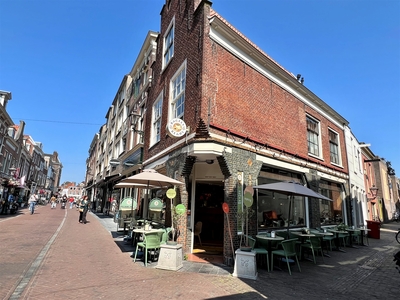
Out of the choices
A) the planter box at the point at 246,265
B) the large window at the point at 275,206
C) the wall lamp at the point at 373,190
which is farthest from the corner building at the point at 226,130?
the wall lamp at the point at 373,190

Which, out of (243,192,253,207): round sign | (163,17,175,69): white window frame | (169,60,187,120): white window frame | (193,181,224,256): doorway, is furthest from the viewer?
(163,17,175,69): white window frame

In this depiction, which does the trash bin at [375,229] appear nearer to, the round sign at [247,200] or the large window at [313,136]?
the large window at [313,136]

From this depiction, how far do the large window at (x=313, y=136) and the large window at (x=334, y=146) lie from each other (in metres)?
1.99

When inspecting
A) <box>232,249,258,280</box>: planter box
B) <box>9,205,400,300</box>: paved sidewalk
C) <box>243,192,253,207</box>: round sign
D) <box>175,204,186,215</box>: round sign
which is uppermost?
<box>243,192,253,207</box>: round sign

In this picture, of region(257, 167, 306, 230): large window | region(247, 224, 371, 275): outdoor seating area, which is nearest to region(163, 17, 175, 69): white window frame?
region(257, 167, 306, 230): large window

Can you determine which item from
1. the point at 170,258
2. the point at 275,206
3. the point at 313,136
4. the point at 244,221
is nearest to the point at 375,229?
the point at 313,136

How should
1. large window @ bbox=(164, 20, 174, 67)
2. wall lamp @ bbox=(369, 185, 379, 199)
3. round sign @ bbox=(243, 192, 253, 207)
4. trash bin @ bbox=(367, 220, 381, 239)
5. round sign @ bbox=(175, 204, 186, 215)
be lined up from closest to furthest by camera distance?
round sign @ bbox=(243, 192, 253, 207), round sign @ bbox=(175, 204, 186, 215), large window @ bbox=(164, 20, 174, 67), trash bin @ bbox=(367, 220, 381, 239), wall lamp @ bbox=(369, 185, 379, 199)

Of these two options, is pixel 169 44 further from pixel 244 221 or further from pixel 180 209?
pixel 244 221

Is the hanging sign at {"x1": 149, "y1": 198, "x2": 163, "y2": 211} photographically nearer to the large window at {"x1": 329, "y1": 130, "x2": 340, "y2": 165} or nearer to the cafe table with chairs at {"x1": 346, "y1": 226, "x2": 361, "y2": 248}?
the cafe table with chairs at {"x1": 346, "y1": 226, "x2": 361, "y2": 248}

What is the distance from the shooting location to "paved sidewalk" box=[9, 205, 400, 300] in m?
4.55

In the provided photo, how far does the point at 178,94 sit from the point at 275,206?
635 cm

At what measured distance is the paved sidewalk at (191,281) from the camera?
4547mm

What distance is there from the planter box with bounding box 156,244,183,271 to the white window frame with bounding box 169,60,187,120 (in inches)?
195

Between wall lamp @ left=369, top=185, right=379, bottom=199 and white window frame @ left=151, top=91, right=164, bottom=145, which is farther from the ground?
white window frame @ left=151, top=91, right=164, bottom=145
